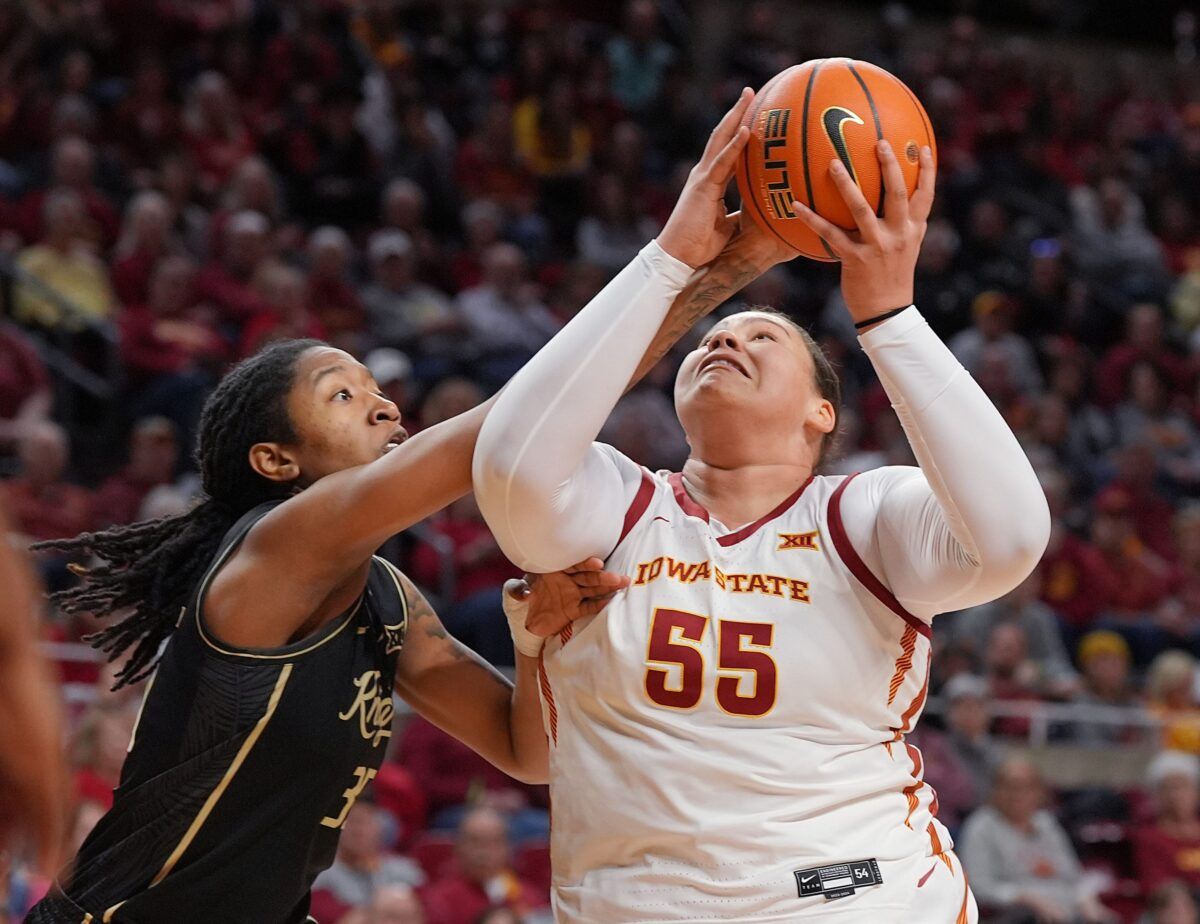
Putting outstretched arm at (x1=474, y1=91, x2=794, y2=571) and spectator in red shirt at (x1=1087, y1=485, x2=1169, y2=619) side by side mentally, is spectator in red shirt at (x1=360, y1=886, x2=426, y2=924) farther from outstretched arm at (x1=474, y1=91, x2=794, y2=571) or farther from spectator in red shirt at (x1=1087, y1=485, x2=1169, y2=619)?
spectator in red shirt at (x1=1087, y1=485, x2=1169, y2=619)

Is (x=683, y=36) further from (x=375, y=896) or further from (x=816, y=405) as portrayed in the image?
(x=816, y=405)

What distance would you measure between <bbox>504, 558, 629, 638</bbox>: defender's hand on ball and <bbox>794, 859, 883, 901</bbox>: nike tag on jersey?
588 mm

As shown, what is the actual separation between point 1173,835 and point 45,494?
5.44 meters

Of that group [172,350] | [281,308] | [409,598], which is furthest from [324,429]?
[281,308]

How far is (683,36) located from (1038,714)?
8.12m

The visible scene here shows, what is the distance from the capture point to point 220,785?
119 inches

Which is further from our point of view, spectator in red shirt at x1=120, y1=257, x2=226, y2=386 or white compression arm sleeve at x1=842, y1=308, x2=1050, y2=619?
spectator in red shirt at x1=120, y1=257, x2=226, y2=386

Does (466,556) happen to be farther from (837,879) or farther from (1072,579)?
(837,879)

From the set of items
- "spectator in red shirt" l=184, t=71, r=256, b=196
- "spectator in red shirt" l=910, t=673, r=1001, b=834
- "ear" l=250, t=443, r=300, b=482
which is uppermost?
"ear" l=250, t=443, r=300, b=482

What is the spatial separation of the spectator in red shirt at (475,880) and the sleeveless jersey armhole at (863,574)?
361 cm

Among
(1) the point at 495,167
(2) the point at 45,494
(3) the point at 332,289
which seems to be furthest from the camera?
(1) the point at 495,167

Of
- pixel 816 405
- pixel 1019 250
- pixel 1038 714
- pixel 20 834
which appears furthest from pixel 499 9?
pixel 20 834

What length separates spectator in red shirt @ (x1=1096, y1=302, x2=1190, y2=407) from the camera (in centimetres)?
1149

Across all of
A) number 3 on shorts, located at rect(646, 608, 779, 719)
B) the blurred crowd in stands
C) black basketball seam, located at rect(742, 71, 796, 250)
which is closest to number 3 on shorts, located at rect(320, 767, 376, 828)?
number 3 on shorts, located at rect(646, 608, 779, 719)
